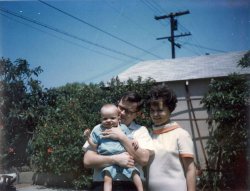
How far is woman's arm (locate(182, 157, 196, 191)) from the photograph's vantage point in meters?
2.18

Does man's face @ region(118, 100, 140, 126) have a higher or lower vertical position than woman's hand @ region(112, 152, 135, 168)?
higher

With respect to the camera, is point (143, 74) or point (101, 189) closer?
point (101, 189)

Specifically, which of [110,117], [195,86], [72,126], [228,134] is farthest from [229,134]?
[110,117]

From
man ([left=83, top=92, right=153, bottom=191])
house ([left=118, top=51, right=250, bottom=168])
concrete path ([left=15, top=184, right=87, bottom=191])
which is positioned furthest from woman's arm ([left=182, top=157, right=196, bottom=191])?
concrete path ([left=15, top=184, right=87, bottom=191])

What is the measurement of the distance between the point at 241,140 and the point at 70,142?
3.86 metres

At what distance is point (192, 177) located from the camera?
2191 mm

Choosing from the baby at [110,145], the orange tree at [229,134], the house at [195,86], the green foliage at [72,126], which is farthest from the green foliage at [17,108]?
the baby at [110,145]

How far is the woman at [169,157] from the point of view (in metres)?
2.19

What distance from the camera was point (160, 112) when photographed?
2.34 metres

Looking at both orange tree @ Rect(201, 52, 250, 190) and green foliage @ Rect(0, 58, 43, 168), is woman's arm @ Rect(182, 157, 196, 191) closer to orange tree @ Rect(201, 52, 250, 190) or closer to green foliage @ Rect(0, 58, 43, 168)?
orange tree @ Rect(201, 52, 250, 190)

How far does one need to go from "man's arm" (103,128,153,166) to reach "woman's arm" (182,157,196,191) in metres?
0.25

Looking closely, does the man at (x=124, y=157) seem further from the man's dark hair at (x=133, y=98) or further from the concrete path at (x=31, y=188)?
the concrete path at (x=31, y=188)

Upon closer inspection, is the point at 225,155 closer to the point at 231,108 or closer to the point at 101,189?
the point at 231,108

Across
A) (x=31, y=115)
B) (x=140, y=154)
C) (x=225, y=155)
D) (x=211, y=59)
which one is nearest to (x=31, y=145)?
(x=31, y=115)
